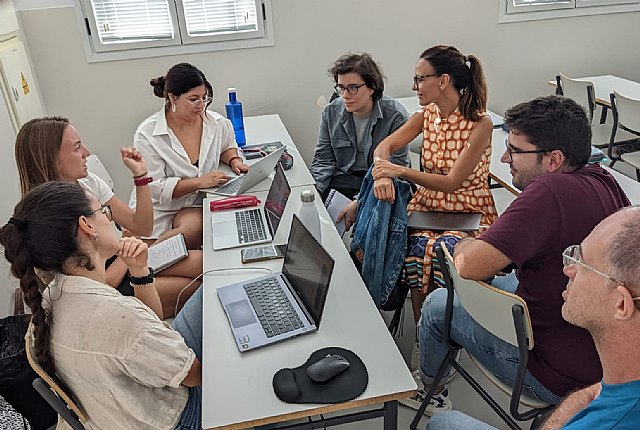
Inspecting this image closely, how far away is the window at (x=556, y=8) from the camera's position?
152 inches

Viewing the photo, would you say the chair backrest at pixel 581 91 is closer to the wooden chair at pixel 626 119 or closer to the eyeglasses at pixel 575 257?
the wooden chair at pixel 626 119

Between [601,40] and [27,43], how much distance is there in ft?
14.2

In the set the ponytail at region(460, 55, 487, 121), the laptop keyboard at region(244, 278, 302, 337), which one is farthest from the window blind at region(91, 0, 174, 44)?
the laptop keyboard at region(244, 278, 302, 337)

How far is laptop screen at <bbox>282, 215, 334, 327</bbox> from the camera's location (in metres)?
1.47

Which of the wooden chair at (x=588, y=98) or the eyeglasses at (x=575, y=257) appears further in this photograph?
the wooden chair at (x=588, y=98)

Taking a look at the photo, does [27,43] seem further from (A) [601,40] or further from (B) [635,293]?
(A) [601,40]

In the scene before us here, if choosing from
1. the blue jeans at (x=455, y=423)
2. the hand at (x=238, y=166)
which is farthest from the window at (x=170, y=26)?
the blue jeans at (x=455, y=423)

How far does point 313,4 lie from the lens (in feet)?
11.7

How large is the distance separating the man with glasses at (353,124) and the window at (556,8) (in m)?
1.80

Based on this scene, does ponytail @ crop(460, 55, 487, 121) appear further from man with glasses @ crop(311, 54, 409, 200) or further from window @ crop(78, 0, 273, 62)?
window @ crop(78, 0, 273, 62)

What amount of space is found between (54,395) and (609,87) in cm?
408

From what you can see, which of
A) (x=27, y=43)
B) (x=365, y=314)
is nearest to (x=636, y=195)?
(x=365, y=314)

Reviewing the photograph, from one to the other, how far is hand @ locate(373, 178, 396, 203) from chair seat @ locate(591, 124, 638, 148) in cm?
225

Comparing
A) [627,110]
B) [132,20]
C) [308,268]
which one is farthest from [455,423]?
[132,20]
